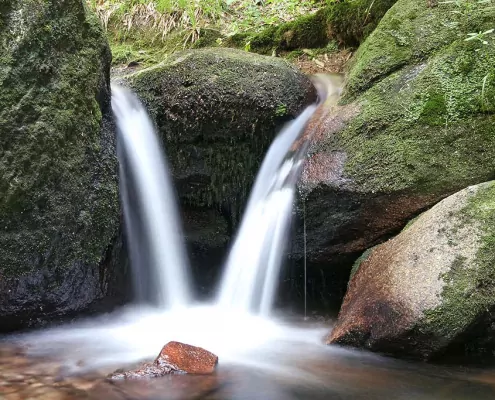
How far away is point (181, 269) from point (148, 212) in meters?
0.59

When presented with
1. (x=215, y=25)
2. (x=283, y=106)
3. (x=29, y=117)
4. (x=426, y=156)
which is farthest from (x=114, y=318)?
(x=215, y=25)

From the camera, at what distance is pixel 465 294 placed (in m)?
2.66

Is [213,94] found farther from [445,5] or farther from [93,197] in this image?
[445,5]

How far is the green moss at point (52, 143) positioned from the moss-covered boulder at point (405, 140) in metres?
1.58

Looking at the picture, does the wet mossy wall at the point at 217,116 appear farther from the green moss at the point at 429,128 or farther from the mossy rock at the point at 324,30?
the mossy rock at the point at 324,30

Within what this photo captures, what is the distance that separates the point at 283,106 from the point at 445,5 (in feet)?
5.28

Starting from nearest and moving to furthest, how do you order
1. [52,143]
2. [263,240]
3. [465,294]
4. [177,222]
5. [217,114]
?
[465,294], [52,143], [263,240], [217,114], [177,222]

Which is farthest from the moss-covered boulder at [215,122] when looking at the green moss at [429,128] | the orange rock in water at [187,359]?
the orange rock in water at [187,359]

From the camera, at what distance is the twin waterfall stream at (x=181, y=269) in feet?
10.6

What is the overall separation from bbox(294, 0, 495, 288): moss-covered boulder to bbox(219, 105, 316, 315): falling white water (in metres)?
0.18

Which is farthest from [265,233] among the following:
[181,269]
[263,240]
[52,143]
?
[52,143]

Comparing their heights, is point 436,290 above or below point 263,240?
below

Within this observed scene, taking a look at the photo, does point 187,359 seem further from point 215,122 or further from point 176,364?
point 215,122

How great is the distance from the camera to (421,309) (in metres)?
2.69
